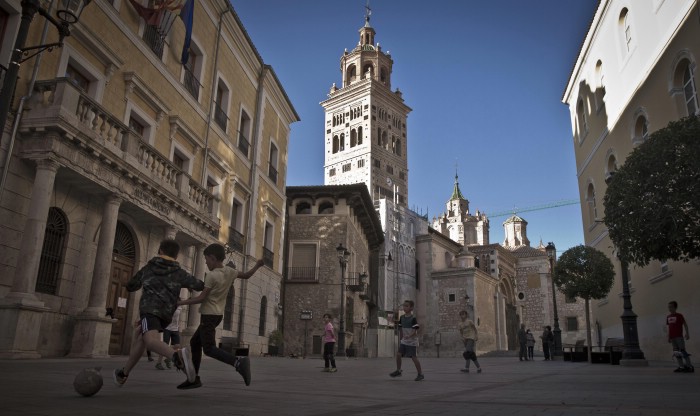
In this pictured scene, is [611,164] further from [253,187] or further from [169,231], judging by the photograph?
[169,231]

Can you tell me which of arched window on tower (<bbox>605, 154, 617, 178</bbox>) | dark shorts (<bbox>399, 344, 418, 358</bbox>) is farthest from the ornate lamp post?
arched window on tower (<bbox>605, 154, 617, 178</bbox>)

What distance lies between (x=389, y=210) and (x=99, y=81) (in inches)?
1589

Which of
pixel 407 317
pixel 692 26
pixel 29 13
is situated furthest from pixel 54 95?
pixel 692 26

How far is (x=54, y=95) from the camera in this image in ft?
34.0

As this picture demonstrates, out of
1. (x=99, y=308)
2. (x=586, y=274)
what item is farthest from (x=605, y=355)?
(x=99, y=308)

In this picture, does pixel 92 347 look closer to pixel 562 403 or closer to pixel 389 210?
pixel 562 403

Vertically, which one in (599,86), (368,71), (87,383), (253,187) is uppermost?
(368,71)

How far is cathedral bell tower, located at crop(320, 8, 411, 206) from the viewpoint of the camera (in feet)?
243

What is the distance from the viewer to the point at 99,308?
36.7 feet

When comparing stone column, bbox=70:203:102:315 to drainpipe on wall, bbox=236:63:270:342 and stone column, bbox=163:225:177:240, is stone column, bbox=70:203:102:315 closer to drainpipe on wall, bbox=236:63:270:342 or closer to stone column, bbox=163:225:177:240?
stone column, bbox=163:225:177:240

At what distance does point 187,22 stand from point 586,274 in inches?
642

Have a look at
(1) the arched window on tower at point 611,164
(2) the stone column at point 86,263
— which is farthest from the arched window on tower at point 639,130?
(2) the stone column at point 86,263

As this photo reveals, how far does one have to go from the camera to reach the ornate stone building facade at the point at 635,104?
15.5 metres

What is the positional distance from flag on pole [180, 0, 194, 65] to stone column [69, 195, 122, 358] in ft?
21.3
